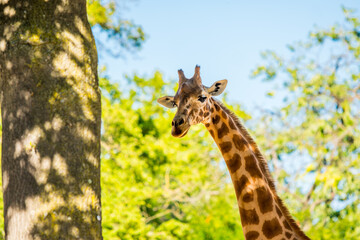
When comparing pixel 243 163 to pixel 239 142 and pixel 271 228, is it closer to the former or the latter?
pixel 239 142

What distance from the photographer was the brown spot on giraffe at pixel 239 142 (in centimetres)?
453

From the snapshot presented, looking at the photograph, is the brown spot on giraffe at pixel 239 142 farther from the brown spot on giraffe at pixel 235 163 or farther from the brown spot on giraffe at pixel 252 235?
the brown spot on giraffe at pixel 252 235

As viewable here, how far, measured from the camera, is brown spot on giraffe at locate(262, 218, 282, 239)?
430 centimetres

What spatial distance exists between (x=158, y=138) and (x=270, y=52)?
20.0ft

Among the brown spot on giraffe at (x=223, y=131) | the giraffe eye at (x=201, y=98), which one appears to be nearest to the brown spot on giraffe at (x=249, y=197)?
the brown spot on giraffe at (x=223, y=131)

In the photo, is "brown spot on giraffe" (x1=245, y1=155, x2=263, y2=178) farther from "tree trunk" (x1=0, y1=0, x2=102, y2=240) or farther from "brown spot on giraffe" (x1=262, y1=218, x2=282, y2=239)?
"tree trunk" (x1=0, y1=0, x2=102, y2=240)

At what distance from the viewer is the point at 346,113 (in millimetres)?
14125

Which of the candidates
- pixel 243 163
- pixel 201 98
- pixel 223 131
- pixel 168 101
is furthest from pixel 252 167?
pixel 168 101

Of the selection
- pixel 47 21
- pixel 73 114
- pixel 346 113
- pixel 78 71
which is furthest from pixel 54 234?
pixel 346 113

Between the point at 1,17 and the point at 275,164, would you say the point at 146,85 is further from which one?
the point at 1,17

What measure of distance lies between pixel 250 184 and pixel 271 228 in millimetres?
429

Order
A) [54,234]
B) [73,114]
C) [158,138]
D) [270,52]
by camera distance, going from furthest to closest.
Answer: [270,52] < [158,138] < [73,114] < [54,234]

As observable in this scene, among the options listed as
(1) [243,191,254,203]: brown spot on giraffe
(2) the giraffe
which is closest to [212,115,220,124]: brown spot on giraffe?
(2) the giraffe

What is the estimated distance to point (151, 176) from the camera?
42.8 feet
